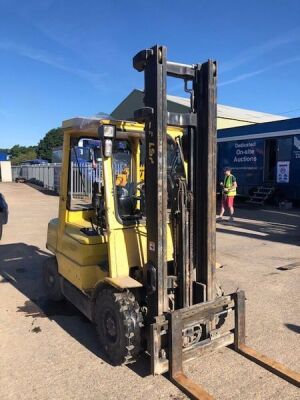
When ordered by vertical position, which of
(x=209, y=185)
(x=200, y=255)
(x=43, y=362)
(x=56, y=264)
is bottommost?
(x=43, y=362)

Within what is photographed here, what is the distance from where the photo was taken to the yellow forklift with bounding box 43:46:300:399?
11.6ft

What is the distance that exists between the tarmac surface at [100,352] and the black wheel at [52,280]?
150 millimetres

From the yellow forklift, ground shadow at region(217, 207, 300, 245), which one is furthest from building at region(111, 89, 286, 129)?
the yellow forklift

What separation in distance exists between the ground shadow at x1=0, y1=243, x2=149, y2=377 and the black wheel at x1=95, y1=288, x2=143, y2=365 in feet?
0.62

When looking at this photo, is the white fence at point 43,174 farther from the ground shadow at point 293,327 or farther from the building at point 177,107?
the ground shadow at point 293,327

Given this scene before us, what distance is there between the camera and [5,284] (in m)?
6.57

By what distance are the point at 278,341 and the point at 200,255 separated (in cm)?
142

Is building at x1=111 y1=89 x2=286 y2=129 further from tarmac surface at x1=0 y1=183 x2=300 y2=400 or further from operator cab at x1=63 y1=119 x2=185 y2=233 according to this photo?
operator cab at x1=63 y1=119 x2=185 y2=233

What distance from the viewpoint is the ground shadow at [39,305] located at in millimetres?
4344

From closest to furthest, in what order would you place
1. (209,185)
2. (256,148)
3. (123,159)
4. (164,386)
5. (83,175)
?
(164,386) → (209,185) → (123,159) → (83,175) → (256,148)

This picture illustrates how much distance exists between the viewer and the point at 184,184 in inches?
145

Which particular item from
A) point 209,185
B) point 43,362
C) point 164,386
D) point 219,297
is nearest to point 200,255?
point 219,297

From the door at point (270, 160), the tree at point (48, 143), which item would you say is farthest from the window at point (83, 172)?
the tree at point (48, 143)

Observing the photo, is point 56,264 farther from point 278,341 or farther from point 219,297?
point 278,341
